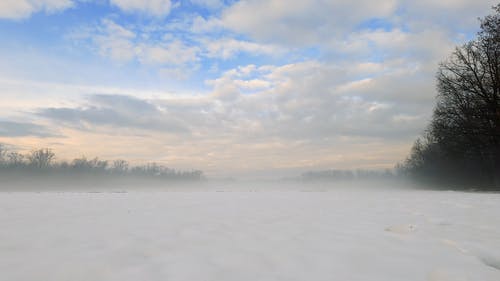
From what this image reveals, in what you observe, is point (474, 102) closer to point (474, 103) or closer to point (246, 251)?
point (474, 103)

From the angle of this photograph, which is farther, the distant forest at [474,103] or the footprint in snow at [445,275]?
the distant forest at [474,103]

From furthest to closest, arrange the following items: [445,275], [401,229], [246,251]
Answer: [401,229] → [246,251] → [445,275]

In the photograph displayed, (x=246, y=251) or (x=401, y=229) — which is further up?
(x=246, y=251)

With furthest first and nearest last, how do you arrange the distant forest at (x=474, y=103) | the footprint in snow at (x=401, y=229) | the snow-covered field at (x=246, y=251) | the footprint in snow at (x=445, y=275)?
the distant forest at (x=474, y=103), the footprint in snow at (x=401, y=229), the snow-covered field at (x=246, y=251), the footprint in snow at (x=445, y=275)

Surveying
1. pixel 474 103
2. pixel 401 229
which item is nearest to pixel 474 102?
pixel 474 103

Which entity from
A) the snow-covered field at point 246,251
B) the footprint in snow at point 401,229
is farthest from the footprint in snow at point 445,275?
the footprint in snow at point 401,229

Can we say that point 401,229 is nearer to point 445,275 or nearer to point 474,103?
point 445,275

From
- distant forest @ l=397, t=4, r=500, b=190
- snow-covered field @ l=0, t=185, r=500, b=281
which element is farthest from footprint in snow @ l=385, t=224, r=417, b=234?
distant forest @ l=397, t=4, r=500, b=190

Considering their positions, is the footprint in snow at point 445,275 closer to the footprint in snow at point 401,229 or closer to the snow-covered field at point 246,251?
the snow-covered field at point 246,251

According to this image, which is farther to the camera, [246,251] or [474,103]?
[474,103]

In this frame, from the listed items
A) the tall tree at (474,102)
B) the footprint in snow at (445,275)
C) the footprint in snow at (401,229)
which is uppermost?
the tall tree at (474,102)

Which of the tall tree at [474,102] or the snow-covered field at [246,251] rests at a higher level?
the tall tree at [474,102]

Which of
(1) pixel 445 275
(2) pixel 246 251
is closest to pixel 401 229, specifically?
(1) pixel 445 275

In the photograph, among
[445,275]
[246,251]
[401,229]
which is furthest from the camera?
[401,229]
